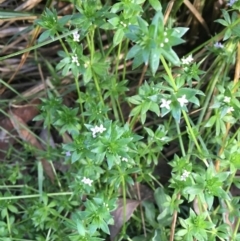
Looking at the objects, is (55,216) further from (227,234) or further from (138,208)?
(227,234)

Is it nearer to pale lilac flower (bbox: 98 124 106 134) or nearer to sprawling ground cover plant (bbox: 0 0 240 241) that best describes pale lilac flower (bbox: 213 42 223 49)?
sprawling ground cover plant (bbox: 0 0 240 241)

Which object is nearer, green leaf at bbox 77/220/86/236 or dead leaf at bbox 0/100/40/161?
green leaf at bbox 77/220/86/236

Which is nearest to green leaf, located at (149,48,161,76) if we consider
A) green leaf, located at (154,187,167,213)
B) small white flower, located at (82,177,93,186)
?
small white flower, located at (82,177,93,186)

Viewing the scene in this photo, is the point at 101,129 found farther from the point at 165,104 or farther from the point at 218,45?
the point at 218,45

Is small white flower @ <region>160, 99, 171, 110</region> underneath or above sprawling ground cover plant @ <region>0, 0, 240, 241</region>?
above

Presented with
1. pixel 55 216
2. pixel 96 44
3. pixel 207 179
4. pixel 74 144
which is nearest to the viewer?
pixel 207 179

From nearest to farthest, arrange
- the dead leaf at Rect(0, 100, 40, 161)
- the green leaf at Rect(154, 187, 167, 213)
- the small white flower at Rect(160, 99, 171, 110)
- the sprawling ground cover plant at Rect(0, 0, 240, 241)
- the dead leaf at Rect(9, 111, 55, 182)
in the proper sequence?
the small white flower at Rect(160, 99, 171, 110)
the sprawling ground cover plant at Rect(0, 0, 240, 241)
the green leaf at Rect(154, 187, 167, 213)
the dead leaf at Rect(9, 111, 55, 182)
the dead leaf at Rect(0, 100, 40, 161)

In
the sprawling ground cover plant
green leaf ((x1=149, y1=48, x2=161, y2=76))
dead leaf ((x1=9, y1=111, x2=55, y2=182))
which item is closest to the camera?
green leaf ((x1=149, y1=48, x2=161, y2=76))

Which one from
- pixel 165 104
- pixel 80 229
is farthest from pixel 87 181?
pixel 165 104

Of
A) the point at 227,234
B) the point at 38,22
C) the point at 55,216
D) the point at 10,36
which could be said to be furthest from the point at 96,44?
the point at 227,234
